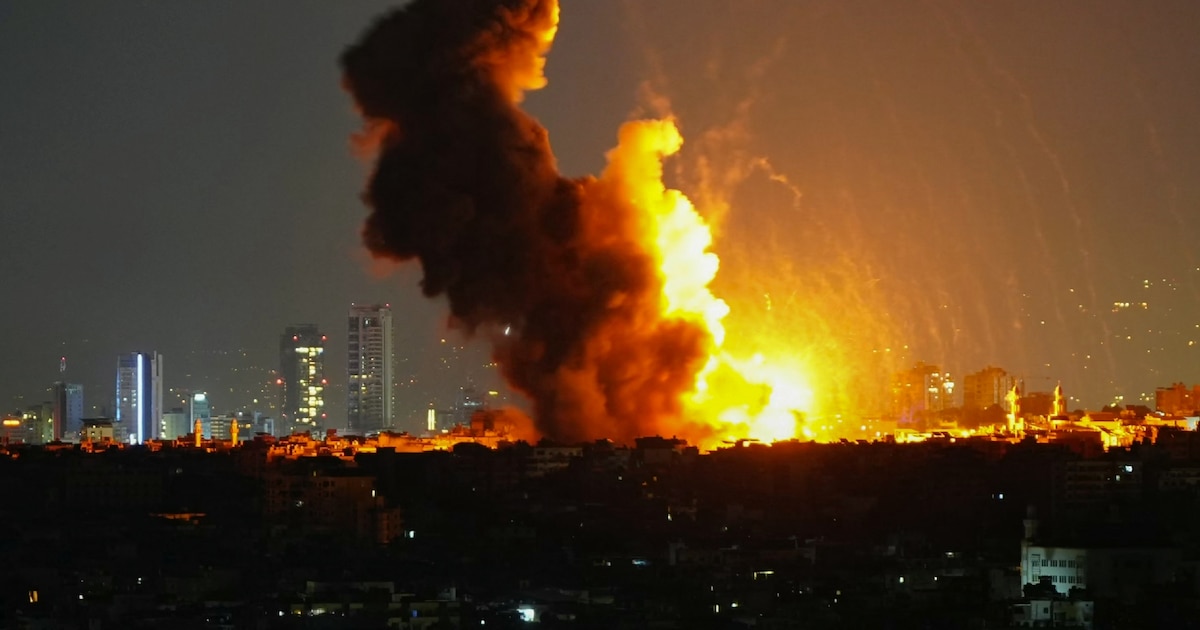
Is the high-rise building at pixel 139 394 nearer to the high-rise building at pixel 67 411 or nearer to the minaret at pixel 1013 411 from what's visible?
the high-rise building at pixel 67 411

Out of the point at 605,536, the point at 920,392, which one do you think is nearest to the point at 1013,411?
the point at 920,392

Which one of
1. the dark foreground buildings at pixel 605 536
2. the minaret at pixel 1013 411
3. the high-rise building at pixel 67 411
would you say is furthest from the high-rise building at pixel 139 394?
the minaret at pixel 1013 411

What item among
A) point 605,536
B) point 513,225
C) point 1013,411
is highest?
point 513,225

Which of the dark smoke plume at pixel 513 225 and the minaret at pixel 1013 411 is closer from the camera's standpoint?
the dark smoke plume at pixel 513 225

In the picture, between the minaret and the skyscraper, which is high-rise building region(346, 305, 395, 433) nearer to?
the skyscraper

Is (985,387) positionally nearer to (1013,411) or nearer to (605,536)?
(1013,411)

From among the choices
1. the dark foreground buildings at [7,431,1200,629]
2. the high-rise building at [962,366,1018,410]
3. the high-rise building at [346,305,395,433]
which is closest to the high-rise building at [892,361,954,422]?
the high-rise building at [962,366,1018,410]
